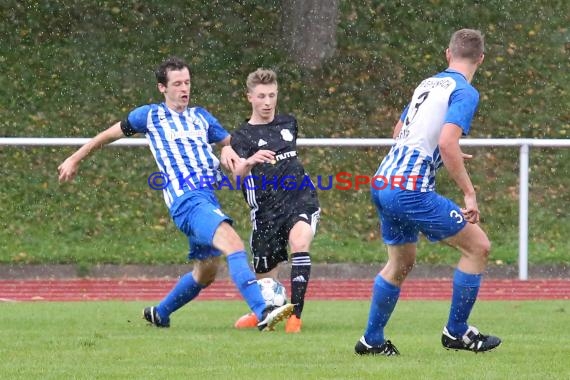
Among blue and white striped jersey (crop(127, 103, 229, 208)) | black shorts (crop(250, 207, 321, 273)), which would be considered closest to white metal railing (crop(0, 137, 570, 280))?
black shorts (crop(250, 207, 321, 273))

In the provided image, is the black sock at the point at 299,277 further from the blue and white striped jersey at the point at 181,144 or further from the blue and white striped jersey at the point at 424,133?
the blue and white striped jersey at the point at 424,133

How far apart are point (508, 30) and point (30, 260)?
29.1 feet

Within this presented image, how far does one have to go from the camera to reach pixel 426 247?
1494 centimetres

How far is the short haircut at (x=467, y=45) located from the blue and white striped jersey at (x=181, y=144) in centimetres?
241

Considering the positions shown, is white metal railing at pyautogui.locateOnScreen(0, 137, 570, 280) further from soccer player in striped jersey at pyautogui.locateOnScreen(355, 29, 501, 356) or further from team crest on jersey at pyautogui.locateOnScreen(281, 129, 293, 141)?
soccer player in striped jersey at pyautogui.locateOnScreen(355, 29, 501, 356)

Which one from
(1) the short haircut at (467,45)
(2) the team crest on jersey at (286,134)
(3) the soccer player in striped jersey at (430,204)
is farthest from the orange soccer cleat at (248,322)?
(1) the short haircut at (467,45)

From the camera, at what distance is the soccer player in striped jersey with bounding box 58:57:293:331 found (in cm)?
866

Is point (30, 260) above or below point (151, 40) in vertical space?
below

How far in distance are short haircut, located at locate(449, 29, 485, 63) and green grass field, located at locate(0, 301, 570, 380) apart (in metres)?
1.63

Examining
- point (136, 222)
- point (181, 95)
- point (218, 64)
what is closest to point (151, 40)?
point (218, 64)

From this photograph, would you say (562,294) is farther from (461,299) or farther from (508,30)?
(508,30)

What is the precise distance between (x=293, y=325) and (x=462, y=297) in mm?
1837

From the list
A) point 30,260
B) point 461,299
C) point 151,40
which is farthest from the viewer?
point 151,40

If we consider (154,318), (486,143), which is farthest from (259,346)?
(486,143)
